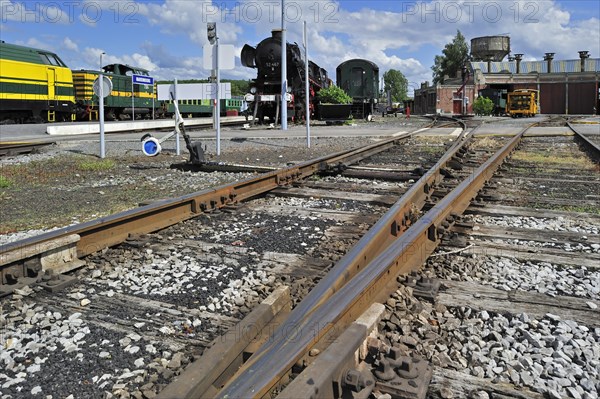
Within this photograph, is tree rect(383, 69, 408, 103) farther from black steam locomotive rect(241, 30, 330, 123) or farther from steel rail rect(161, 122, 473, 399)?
steel rail rect(161, 122, 473, 399)

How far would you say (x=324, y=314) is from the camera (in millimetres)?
2154

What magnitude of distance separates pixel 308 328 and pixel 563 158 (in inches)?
370

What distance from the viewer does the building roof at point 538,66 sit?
236ft

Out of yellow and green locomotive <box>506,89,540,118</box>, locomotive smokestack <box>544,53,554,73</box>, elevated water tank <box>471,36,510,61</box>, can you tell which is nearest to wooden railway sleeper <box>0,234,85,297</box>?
yellow and green locomotive <box>506,89,540,118</box>

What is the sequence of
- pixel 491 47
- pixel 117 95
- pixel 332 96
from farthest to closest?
pixel 491 47
pixel 117 95
pixel 332 96

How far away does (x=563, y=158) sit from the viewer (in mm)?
9891

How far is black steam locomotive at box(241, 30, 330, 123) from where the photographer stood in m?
22.0

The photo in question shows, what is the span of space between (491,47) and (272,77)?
67.2 metres

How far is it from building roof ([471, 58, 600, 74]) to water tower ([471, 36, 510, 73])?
3.41 metres

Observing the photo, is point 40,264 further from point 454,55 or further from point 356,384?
point 454,55

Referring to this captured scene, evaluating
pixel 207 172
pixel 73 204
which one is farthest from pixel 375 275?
pixel 207 172

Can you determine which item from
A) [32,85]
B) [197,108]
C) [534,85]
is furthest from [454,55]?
[32,85]

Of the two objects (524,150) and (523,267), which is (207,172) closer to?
(523,267)

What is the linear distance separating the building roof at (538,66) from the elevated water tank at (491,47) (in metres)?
3.41
